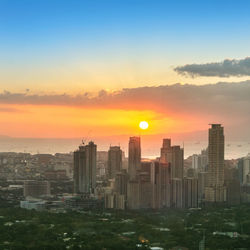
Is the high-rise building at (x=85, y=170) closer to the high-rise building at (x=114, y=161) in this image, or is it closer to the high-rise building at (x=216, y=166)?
the high-rise building at (x=114, y=161)

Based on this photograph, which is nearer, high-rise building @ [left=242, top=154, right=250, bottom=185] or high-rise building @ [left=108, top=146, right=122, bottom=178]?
high-rise building @ [left=242, top=154, right=250, bottom=185]

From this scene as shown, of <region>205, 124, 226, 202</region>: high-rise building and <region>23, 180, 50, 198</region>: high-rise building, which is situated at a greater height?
<region>205, 124, 226, 202</region>: high-rise building

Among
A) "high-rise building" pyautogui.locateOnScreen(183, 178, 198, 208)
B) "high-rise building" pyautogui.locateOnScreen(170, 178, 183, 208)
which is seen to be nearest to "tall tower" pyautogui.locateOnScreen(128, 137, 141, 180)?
"high-rise building" pyautogui.locateOnScreen(170, 178, 183, 208)

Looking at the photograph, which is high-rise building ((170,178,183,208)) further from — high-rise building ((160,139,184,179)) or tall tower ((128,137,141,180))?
high-rise building ((160,139,184,179))

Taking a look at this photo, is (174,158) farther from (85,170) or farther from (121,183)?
(121,183)

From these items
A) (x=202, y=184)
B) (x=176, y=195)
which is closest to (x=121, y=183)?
(x=176, y=195)

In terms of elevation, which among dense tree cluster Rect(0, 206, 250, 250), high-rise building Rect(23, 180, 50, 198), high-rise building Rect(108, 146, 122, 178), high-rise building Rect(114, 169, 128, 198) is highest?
high-rise building Rect(108, 146, 122, 178)
